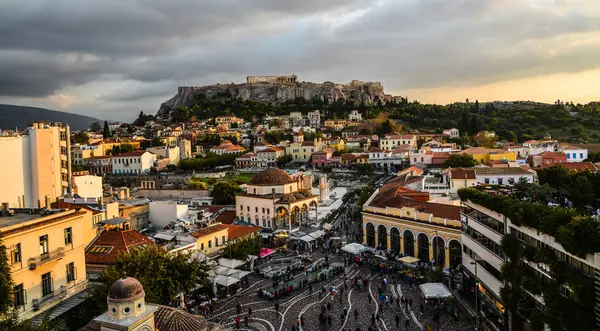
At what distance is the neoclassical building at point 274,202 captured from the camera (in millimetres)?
41219

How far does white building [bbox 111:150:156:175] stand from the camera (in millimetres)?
85000

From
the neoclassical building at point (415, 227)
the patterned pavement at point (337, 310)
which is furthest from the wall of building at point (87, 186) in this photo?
the neoclassical building at point (415, 227)

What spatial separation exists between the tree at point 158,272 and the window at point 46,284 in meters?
1.84

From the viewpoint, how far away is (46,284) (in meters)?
17.9

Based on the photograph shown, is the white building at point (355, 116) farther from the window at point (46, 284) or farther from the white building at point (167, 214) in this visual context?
the window at point (46, 284)

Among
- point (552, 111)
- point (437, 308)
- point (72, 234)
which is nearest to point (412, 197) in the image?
point (437, 308)

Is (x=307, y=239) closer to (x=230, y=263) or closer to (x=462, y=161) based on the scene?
(x=230, y=263)

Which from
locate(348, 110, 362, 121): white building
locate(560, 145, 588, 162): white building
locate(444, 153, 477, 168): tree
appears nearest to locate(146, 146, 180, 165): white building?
locate(348, 110, 362, 121): white building

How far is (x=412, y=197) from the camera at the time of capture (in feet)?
116

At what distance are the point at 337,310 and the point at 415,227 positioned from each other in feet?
34.4

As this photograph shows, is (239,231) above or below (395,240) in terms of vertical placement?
above

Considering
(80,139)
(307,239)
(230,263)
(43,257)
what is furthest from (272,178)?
(80,139)

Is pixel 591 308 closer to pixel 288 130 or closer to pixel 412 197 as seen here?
pixel 412 197

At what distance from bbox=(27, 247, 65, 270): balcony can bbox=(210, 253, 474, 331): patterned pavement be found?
7054mm
